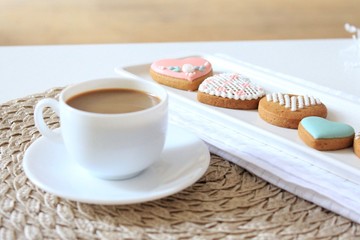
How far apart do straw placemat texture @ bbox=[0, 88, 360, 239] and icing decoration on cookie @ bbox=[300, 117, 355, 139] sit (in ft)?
0.27

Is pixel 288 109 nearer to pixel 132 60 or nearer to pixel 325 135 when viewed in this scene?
pixel 325 135

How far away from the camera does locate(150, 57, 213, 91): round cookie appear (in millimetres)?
897

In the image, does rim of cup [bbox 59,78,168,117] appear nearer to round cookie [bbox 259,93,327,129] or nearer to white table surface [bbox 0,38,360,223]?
round cookie [bbox 259,93,327,129]

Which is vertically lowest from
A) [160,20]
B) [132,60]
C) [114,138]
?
[160,20]

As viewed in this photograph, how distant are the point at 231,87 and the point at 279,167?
0.67 ft

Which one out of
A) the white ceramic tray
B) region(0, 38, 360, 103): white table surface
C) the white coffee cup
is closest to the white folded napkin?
the white ceramic tray

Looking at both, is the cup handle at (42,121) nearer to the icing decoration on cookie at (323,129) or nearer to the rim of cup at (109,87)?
the rim of cup at (109,87)

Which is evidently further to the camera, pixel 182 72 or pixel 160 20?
pixel 160 20

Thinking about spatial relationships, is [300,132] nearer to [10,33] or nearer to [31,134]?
[31,134]

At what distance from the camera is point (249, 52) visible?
133cm

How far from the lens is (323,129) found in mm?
677

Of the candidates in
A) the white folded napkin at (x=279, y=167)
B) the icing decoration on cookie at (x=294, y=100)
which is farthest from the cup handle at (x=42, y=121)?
the icing decoration on cookie at (x=294, y=100)

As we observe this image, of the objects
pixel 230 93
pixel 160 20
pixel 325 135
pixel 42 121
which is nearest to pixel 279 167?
pixel 325 135

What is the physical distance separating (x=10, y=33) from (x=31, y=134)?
164 cm
